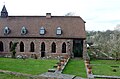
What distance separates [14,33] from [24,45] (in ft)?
9.05

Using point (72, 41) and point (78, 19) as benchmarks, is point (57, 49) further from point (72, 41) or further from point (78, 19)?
point (78, 19)

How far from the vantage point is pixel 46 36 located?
43.2 m

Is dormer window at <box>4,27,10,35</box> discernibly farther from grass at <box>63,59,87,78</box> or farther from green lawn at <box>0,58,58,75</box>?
grass at <box>63,59,87,78</box>

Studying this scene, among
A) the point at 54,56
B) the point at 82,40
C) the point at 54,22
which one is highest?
the point at 54,22

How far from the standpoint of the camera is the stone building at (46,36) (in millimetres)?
43094

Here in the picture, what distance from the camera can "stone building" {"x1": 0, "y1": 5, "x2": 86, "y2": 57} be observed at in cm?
4309

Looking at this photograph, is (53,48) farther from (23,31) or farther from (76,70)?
(76,70)

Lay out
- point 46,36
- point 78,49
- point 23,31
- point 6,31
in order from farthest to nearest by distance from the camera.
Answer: point 6,31, point 78,49, point 23,31, point 46,36

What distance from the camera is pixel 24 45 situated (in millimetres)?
44156

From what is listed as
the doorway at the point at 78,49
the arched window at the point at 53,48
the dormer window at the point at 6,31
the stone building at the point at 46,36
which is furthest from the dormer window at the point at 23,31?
the doorway at the point at 78,49

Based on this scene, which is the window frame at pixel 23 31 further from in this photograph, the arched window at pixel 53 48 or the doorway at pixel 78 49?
the doorway at pixel 78 49

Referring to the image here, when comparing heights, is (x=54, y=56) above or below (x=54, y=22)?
below

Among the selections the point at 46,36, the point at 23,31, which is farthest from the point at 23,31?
the point at 46,36

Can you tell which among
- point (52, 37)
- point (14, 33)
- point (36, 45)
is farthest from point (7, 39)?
point (52, 37)
